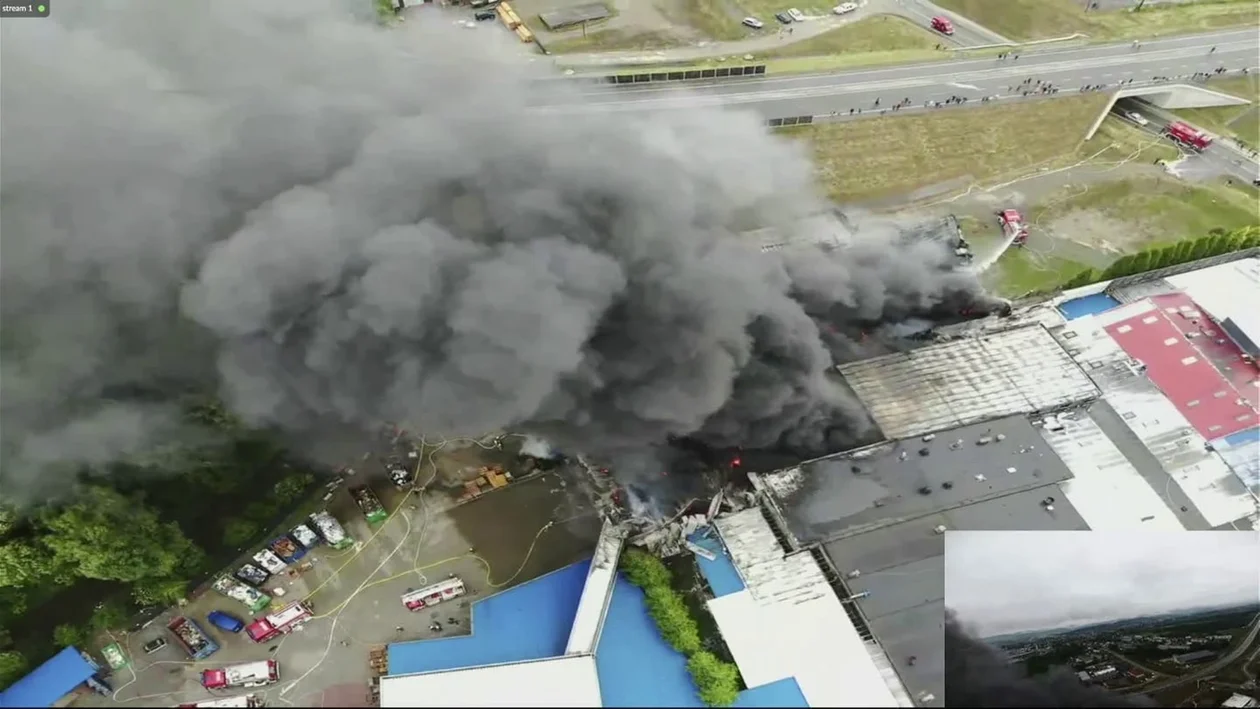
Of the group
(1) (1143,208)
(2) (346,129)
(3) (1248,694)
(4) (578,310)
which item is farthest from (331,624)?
(1) (1143,208)

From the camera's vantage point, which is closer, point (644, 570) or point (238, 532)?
point (644, 570)

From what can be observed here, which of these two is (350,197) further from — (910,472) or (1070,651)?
(1070,651)

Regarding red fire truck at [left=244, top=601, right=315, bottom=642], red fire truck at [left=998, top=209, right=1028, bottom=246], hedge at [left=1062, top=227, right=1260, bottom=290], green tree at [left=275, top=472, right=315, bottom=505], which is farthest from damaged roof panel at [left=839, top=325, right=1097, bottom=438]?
A: red fire truck at [left=244, top=601, right=315, bottom=642]

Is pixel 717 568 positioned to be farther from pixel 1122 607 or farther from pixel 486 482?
pixel 1122 607

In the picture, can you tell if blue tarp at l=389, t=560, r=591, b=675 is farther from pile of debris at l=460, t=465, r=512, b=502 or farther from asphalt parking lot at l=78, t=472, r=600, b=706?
pile of debris at l=460, t=465, r=512, b=502

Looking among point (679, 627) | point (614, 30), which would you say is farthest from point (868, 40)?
point (679, 627)
